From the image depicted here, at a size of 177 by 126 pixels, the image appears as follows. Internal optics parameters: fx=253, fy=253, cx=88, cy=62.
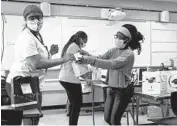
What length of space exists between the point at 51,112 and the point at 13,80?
3.36 m

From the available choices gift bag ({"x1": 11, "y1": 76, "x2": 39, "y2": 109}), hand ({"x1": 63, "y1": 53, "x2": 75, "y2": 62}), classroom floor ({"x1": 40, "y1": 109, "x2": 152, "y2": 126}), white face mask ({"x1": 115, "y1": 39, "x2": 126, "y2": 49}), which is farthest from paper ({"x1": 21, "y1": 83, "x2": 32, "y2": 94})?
classroom floor ({"x1": 40, "y1": 109, "x2": 152, "y2": 126})

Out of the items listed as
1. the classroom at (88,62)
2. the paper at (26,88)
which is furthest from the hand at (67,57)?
the paper at (26,88)

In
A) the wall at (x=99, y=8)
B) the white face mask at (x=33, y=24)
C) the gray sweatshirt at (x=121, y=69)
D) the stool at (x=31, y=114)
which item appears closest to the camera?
the stool at (x=31, y=114)

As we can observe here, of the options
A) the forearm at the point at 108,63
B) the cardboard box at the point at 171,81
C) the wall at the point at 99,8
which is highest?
the wall at the point at 99,8

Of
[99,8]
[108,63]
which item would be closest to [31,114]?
[108,63]

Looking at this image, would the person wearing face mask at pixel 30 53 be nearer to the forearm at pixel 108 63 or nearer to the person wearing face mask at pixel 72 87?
the forearm at pixel 108 63

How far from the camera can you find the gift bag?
1.66 metres

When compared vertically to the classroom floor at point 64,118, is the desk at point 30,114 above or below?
above

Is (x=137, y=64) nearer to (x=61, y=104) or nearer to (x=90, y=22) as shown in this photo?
(x=90, y=22)

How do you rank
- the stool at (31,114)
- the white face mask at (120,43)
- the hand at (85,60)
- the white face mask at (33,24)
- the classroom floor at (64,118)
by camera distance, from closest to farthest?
the stool at (31,114) < the white face mask at (33,24) < the hand at (85,60) < the white face mask at (120,43) < the classroom floor at (64,118)

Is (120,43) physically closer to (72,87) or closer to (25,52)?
(72,87)

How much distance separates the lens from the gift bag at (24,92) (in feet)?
5.45

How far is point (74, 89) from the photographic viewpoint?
119 inches

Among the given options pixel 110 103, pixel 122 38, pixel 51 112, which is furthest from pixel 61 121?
pixel 122 38
